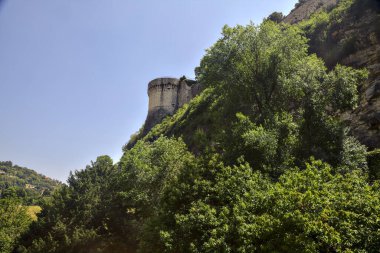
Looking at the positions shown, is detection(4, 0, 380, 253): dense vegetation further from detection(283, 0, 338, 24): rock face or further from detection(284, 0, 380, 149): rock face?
detection(283, 0, 338, 24): rock face

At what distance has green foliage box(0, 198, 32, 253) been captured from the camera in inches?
1097

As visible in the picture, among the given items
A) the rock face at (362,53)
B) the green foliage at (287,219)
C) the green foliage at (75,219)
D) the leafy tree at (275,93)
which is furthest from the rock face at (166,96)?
the green foliage at (287,219)

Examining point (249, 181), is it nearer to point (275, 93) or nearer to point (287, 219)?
point (287, 219)

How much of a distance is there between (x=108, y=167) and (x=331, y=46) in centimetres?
2546

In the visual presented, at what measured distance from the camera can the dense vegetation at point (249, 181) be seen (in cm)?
1031

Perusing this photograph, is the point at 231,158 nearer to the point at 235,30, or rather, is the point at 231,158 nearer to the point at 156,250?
the point at 156,250

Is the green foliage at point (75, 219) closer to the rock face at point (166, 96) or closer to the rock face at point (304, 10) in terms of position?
the rock face at point (166, 96)

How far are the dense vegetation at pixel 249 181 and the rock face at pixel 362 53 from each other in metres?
1.75

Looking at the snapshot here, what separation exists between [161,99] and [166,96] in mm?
1087

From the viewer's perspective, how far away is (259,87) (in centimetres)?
2164

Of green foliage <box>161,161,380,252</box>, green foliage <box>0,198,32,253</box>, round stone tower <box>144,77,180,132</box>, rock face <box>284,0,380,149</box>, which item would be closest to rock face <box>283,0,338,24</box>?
rock face <box>284,0,380,149</box>

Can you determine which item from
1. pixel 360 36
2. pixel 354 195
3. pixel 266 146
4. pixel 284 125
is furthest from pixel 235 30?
pixel 354 195

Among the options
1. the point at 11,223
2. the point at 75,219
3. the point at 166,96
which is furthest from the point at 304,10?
the point at 11,223

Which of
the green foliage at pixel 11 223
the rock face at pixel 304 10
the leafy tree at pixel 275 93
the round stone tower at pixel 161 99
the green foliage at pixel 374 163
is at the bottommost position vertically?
the green foliage at pixel 11 223
